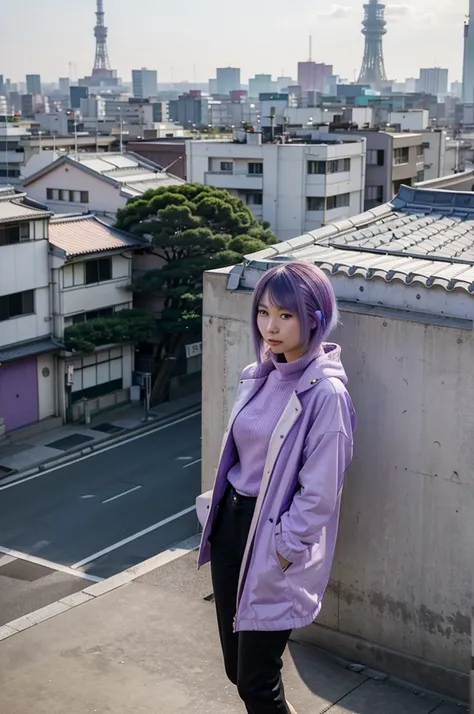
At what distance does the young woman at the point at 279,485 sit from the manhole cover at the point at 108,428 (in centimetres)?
2281

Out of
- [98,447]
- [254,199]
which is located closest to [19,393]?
[98,447]

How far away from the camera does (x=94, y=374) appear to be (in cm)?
2948

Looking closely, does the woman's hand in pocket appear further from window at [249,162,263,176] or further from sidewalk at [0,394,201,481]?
window at [249,162,263,176]

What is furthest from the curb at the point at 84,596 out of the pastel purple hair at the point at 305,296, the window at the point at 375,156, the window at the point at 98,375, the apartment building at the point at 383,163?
the window at the point at 375,156

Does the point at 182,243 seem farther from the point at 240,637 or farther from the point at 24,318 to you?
the point at 240,637

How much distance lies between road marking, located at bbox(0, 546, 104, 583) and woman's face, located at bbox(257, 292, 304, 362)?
13.8 metres

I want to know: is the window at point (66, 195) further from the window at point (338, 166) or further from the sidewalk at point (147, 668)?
the sidewalk at point (147, 668)

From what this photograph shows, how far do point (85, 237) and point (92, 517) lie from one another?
11139 millimetres

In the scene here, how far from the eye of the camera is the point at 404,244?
908 cm

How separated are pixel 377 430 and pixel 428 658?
5.02 ft

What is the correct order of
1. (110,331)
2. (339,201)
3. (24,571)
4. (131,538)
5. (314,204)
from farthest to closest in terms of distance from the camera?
(339,201) < (314,204) < (110,331) < (131,538) < (24,571)

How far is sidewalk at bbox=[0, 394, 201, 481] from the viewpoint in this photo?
25250 millimetres

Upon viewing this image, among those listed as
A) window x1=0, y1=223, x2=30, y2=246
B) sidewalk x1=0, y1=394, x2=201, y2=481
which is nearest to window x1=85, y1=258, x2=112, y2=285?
window x1=0, y1=223, x2=30, y2=246

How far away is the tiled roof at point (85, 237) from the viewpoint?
94.2 feet
